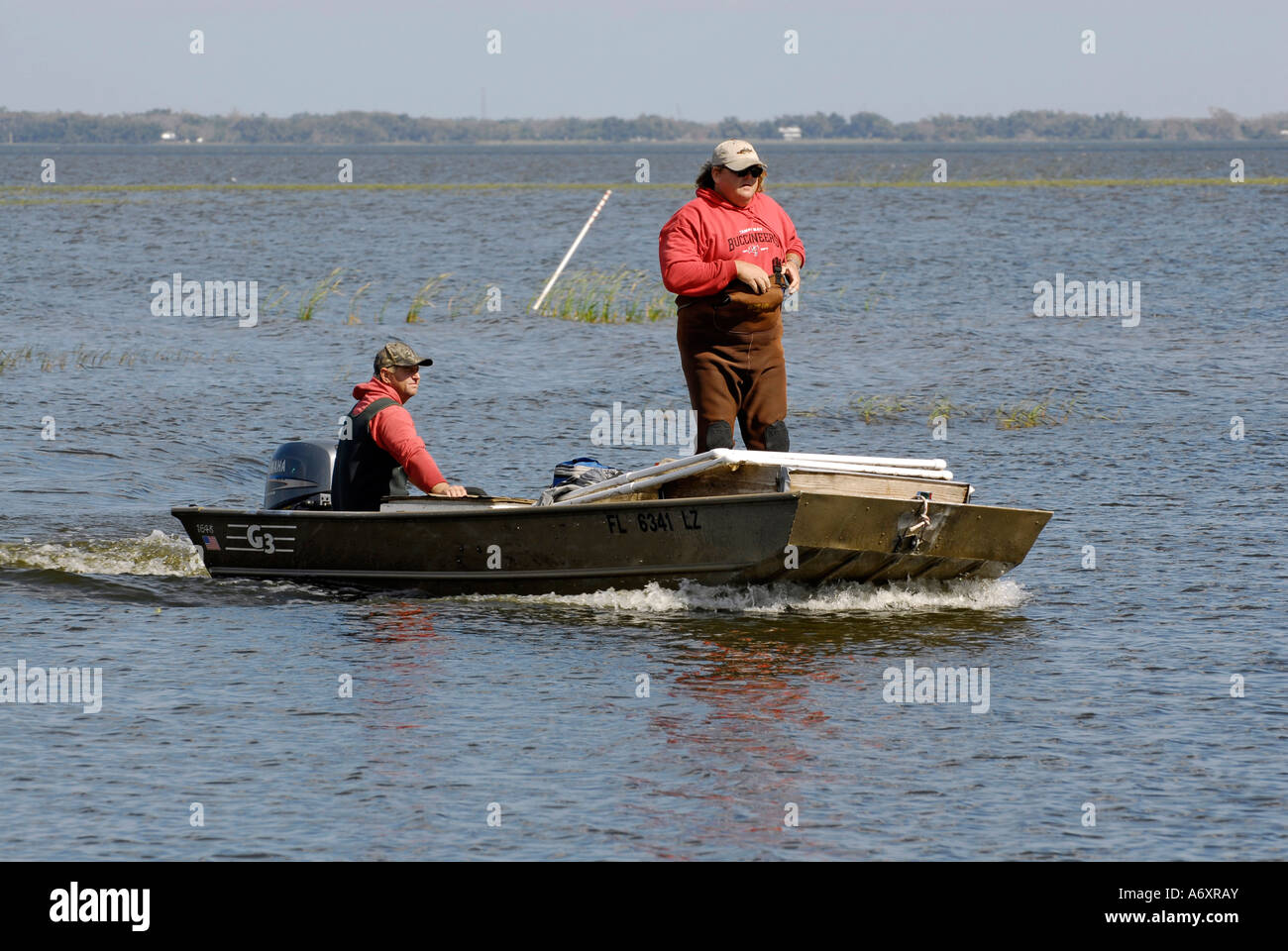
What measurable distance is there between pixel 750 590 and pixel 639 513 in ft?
2.67

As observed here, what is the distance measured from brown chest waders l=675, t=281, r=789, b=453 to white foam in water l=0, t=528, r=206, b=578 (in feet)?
12.0

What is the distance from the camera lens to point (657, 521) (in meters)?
10.3

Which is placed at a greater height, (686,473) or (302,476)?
(686,473)

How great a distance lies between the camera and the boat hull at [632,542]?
32.9 ft

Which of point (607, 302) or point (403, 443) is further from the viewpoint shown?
point (607, 302)

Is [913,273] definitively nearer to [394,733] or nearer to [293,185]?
[394,733]

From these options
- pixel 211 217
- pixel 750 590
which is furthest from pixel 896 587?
pixel 211 217

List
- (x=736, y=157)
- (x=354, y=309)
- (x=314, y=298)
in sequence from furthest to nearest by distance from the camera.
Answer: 1. (x=354, y=309)
2. (x=314, y=298)
3. (x=736, y=157)

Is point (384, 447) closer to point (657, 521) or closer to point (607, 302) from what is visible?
point (657, 521)

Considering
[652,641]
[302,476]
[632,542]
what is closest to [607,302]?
[302,476]

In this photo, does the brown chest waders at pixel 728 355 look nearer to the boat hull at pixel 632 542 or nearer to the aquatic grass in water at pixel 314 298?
the boat hull at pixel 632 542

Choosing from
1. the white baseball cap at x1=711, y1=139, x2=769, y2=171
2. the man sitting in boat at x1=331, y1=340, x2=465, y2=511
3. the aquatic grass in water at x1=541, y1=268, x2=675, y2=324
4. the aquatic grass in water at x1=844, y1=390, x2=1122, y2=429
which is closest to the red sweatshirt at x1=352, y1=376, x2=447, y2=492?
the man sitting in boat at x1=331, y1=340, x2=465, y2=511

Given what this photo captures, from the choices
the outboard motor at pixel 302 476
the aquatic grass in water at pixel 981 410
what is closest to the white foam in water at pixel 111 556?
the outboard motor at pixel 302 476

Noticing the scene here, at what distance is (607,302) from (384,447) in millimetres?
16678
